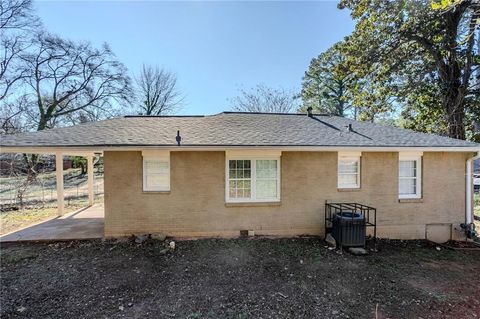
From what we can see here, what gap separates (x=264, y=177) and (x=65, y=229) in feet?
22.5

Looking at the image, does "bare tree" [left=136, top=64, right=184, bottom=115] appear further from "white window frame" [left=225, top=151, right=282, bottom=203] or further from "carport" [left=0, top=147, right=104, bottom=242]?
"white window frame" [left=225, top=151, right=282, bottom=203]

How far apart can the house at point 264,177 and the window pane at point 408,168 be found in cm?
3

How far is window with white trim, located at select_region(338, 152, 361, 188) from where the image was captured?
8.07 meters

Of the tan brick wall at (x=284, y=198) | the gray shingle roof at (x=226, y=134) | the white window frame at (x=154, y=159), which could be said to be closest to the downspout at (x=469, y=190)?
the tan brick wall at (x=284, y=198)

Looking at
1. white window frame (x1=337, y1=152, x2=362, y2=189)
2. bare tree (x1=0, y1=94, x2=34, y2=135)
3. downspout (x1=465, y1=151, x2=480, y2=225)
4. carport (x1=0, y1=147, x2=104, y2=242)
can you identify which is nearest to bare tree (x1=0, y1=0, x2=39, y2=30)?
bare tree (x1=0, y1=94, x2=34, y2=135)

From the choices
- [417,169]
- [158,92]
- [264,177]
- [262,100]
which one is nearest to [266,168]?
[264,177]

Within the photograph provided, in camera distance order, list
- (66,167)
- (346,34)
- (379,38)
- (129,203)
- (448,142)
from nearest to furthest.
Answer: (129,203)
(448,142)
(379,38)
(346,34)
(66,167)

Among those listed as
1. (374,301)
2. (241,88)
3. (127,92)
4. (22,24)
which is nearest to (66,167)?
(127,92)

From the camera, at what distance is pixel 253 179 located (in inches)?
308

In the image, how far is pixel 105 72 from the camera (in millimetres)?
25656

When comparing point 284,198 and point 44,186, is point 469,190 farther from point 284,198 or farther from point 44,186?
point 44,186

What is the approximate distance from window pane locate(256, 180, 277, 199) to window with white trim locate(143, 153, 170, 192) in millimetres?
2828

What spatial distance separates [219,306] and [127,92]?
88.7ft

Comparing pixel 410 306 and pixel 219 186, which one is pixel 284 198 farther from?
pixel 410 306
